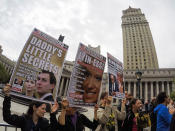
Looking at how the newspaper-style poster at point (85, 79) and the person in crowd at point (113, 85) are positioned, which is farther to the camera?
the person in crowd at point (113, 85)

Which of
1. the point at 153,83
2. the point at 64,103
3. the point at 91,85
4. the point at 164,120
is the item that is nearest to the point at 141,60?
the point at 153,83

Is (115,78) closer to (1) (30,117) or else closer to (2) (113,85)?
(2) (113,85)

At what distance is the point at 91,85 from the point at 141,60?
85.5 meters

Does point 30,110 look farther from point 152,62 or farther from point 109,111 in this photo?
point 152,62

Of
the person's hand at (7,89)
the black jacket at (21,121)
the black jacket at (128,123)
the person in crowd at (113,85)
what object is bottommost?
the black jacket at (128,123)

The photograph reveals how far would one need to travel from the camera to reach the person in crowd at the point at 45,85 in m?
2.88

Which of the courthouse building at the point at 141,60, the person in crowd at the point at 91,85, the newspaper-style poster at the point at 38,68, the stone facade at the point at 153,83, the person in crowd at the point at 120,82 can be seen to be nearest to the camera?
the newspaper-style poster at the point at 38,68

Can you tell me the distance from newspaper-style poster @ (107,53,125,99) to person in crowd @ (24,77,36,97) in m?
2.07

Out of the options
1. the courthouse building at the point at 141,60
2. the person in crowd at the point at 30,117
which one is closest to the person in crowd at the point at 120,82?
the person in crowd at the point at 30,117

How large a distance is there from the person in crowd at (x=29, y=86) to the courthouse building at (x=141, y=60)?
54239 millimetres

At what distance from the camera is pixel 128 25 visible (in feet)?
325

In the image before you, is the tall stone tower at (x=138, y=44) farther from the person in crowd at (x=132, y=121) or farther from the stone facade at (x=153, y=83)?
the person in crowd at (x=132, y=121)

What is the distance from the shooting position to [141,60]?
8138 cm

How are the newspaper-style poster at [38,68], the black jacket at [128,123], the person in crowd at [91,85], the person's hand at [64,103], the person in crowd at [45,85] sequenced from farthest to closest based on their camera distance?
the black jacket at [128,123], the person in crowd at [91,85], the person in crowd at [45,85], the newspaper-style poster at [38,68], the person's hand at [64,103]
